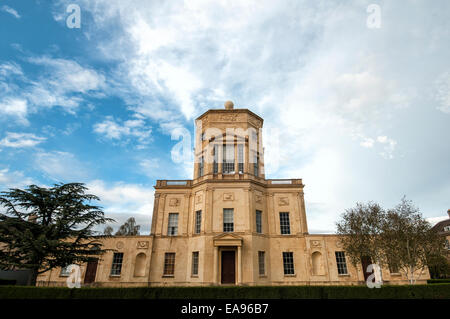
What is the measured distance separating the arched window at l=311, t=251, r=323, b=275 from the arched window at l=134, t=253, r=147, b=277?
17.3m

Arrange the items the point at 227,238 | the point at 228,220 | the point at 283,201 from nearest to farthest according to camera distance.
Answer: the point at 227,238
the point at 228,220
the point at 283,201

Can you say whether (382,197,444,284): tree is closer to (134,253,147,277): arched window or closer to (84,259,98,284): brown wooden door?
(134,253,147,277): arched window

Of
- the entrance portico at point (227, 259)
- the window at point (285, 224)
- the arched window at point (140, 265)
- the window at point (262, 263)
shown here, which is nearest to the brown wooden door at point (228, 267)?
the entrance portico at point (227, 259)

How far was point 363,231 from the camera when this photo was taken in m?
21.8

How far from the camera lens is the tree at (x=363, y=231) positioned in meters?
21.2

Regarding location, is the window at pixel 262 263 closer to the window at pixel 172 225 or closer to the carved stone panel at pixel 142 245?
the window at pixel 172 225

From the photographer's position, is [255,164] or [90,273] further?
[255,164]

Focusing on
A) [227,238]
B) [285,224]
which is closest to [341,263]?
[285,224]

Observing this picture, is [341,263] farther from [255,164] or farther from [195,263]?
[195,263]

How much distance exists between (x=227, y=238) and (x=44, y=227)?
46.9 feet

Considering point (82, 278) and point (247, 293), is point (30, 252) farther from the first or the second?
point (247, 293)

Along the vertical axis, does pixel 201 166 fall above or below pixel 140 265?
above

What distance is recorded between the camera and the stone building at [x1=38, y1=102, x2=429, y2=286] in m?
24.3
